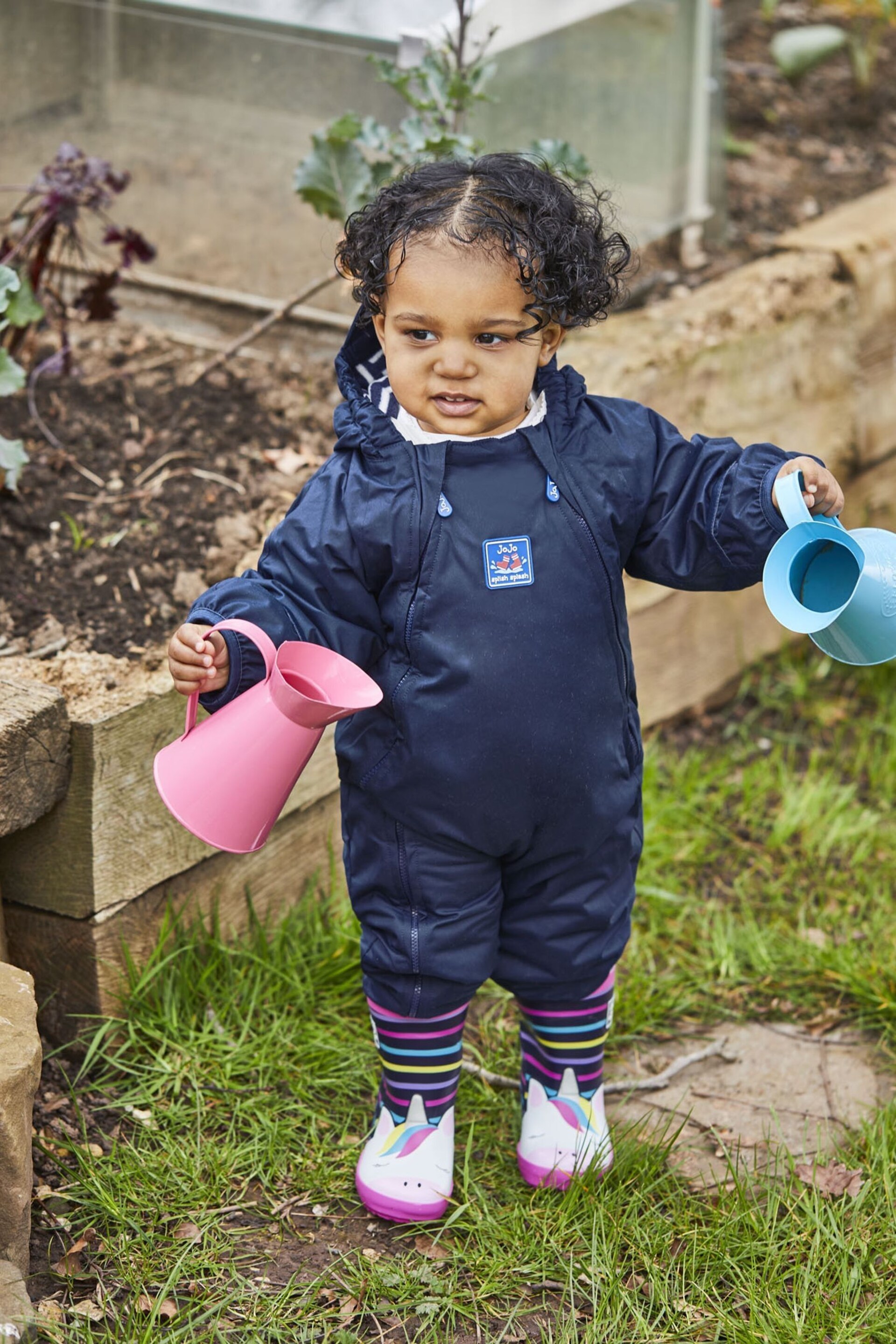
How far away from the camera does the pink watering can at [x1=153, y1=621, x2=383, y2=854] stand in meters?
1.75

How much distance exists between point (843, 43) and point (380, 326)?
3663mm

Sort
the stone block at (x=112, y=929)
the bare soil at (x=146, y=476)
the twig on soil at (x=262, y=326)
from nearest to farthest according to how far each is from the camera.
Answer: the stone block at (x=112, y=929)
the bare soil at (x=146, y=476)
the twig on soil at (x=262, y=326)

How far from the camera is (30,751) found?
6.89ft

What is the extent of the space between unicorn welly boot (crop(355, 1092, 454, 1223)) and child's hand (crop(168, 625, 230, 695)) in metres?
0.75

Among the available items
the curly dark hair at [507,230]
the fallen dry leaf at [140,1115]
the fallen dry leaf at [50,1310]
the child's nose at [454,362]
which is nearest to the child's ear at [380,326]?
the curly dark hair at [507,230]

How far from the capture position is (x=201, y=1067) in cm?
233

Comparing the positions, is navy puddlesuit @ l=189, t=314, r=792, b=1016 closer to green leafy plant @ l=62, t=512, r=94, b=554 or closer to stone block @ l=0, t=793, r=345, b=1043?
stone block @ l=0, t=793, r=345, b=1043

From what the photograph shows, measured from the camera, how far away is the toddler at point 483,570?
6.02 ft

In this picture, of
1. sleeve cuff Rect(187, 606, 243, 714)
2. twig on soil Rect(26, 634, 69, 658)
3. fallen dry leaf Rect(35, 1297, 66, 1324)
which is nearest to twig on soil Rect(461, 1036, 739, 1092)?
fallen dry leaf Rect(35, 1297, 66, 1324)

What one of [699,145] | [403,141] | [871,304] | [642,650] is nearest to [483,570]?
[403,141]

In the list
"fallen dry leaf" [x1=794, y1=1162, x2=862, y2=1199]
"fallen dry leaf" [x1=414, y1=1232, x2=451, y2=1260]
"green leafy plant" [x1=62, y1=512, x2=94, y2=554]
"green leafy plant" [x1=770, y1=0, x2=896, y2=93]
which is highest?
"green leafy plant" [x1=770, y1=0, x2=896, y2=93]

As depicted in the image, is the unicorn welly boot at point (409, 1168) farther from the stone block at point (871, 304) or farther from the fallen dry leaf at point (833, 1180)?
the stone block at point (871, 304)

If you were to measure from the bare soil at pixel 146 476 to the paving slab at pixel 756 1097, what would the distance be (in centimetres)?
114

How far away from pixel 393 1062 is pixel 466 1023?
474mm
